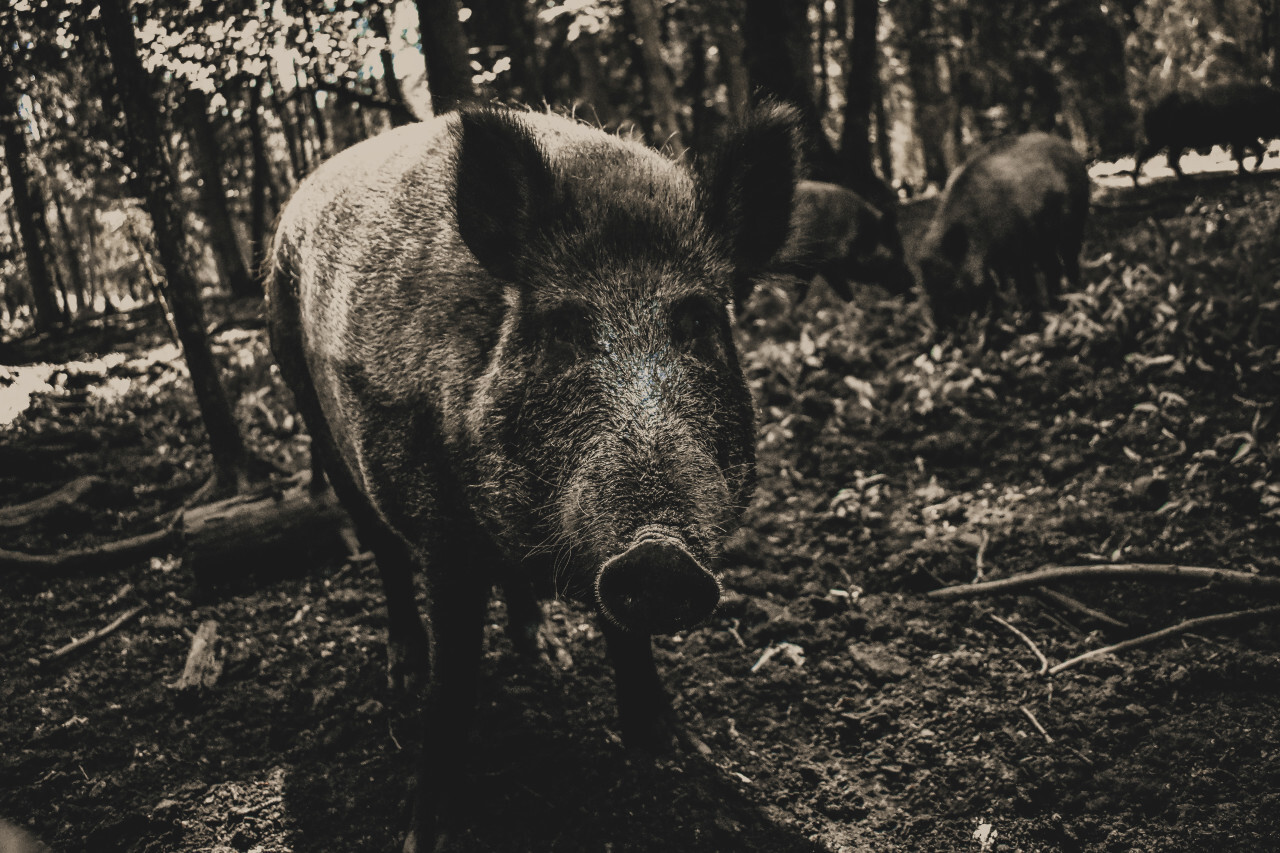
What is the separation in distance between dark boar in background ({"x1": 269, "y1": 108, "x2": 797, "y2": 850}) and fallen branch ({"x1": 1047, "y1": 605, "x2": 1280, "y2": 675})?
156 centimetres

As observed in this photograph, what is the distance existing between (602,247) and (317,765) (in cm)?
223

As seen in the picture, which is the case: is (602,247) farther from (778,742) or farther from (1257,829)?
(1257,829)

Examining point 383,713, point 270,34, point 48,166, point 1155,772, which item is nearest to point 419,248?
point 383,713

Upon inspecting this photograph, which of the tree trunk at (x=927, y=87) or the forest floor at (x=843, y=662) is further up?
the tree trunk at (x=927, y=87)

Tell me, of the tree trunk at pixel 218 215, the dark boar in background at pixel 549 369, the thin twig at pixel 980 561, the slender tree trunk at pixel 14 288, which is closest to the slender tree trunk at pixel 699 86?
the tree trunk at pixel 218 215

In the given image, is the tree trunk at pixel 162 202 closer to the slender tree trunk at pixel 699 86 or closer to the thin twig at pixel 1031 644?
the thin twig at pixel 1031 644

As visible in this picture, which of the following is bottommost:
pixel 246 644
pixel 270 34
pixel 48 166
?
pixel 246 644

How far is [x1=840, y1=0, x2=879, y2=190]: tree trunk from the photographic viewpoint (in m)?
11.8

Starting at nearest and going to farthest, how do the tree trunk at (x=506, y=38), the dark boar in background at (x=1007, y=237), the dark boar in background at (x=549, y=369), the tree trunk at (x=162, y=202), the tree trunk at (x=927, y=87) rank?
the dark boar in background at (x=549, y=369), the tree trunk at (x=162, y=202), the dark boar in background at (x=1007, y=237), the tree trunk at (x=506, y=38), the tree trunk at (x=927, y=87)

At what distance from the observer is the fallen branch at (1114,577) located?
125 inches

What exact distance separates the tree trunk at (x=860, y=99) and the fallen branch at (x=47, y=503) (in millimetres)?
10565

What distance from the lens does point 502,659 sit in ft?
12.3

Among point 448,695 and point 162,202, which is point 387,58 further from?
point 448,695

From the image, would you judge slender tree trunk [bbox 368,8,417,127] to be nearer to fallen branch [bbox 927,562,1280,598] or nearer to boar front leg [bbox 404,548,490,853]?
boar front leg [bbox 404,548,490,853]
